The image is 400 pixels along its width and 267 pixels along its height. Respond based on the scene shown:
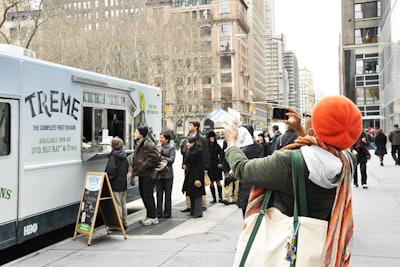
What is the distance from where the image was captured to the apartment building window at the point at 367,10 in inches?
2226

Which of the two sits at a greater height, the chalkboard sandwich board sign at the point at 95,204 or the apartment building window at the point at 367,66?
the apartment building window at the point at 367,66

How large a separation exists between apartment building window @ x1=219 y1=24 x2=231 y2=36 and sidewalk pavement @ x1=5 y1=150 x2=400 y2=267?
91.2m

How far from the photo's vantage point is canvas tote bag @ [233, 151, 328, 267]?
2311 millimetres

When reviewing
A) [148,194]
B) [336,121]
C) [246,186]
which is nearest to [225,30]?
[148,194]

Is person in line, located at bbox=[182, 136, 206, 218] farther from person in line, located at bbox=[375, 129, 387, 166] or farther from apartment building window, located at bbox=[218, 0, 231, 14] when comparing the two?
apartment building window, located at bbox=[218, 0, 231, 14]

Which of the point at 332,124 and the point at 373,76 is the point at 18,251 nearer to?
the point at 332,124

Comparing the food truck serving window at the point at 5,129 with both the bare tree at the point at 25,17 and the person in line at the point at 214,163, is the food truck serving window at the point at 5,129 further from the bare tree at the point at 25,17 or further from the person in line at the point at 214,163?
the bare tree at the point at 25,17

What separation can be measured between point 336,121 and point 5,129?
4.96 metres

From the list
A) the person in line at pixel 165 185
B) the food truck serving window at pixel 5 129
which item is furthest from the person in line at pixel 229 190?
the food truck serving window at pixel 5 129

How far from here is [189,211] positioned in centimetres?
1007

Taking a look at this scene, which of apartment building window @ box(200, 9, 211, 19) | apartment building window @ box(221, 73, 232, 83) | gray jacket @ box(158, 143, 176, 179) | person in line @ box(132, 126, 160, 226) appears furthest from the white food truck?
apartment building window @ box(200, 9, 211, 19)

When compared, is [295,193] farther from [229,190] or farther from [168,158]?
[229,190]

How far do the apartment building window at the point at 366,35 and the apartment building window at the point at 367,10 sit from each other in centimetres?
163

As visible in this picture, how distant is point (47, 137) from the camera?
6.86 metres
